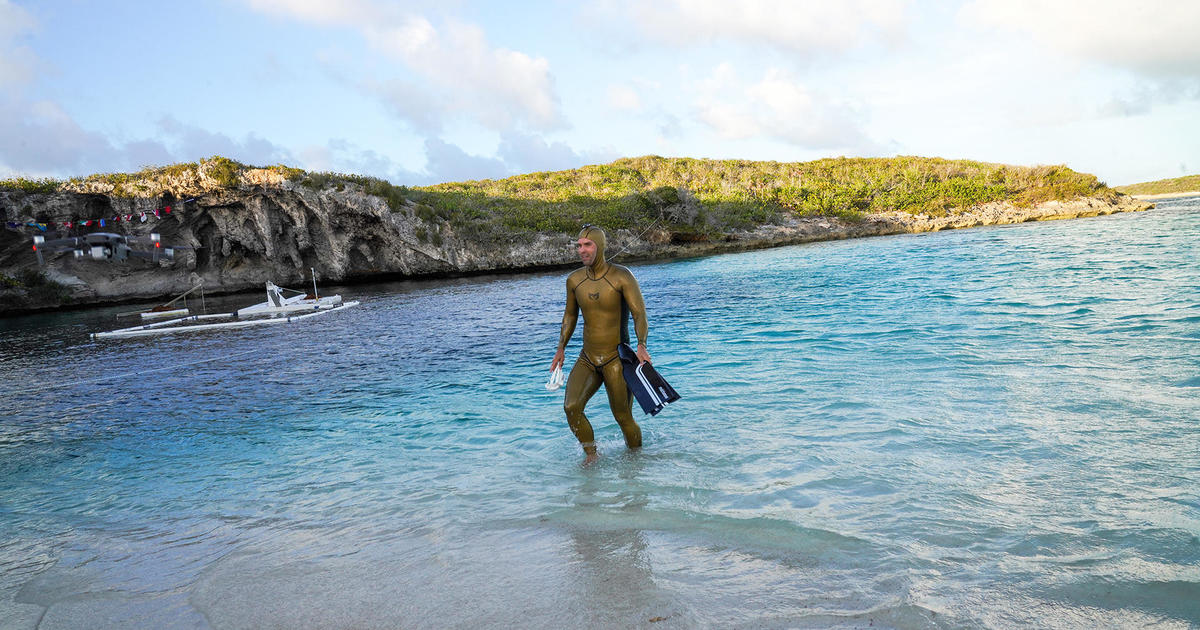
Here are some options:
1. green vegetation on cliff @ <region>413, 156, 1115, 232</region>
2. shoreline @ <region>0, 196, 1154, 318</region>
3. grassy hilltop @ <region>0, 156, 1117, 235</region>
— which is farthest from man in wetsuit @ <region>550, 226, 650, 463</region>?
green vegetation on cliff @ <region>413, 156, 1115, 232</region>

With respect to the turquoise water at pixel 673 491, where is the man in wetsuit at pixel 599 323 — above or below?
above

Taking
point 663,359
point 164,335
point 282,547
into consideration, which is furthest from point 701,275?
point 282,547

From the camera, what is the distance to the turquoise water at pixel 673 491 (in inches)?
135

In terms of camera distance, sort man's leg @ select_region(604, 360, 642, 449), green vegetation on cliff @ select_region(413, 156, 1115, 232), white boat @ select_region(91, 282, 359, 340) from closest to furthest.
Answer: man's leg @ select_region(604, 360, 642, 449)
white boat @ select_region(91, 282, 359, 340)
green vegetation on cliff @ select_region(413, 156, 1115, 232)

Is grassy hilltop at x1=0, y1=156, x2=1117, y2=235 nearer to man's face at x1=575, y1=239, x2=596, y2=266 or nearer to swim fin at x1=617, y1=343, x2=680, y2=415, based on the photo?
man's face at x1=575, y1=239, x2=596, y2=266

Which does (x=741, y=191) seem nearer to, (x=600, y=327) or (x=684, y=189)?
(x=684, y=189)

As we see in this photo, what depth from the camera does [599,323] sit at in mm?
5879

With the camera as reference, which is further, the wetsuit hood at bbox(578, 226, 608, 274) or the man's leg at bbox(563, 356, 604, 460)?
the man's leg at bbox(563, 356, 604, 460)

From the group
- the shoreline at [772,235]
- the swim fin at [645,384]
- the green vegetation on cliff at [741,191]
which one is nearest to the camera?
the swim fin at [645,384]

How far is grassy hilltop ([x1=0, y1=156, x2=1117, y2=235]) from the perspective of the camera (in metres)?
40.2

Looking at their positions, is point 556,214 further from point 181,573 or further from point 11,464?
point 181,573

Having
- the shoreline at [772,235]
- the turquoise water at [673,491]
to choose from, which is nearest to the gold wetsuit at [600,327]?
the turquoise water at [673,491]

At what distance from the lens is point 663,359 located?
463 inches

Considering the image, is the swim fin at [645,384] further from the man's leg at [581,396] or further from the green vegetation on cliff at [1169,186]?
the green vegetation on cliff at [1169,186]
